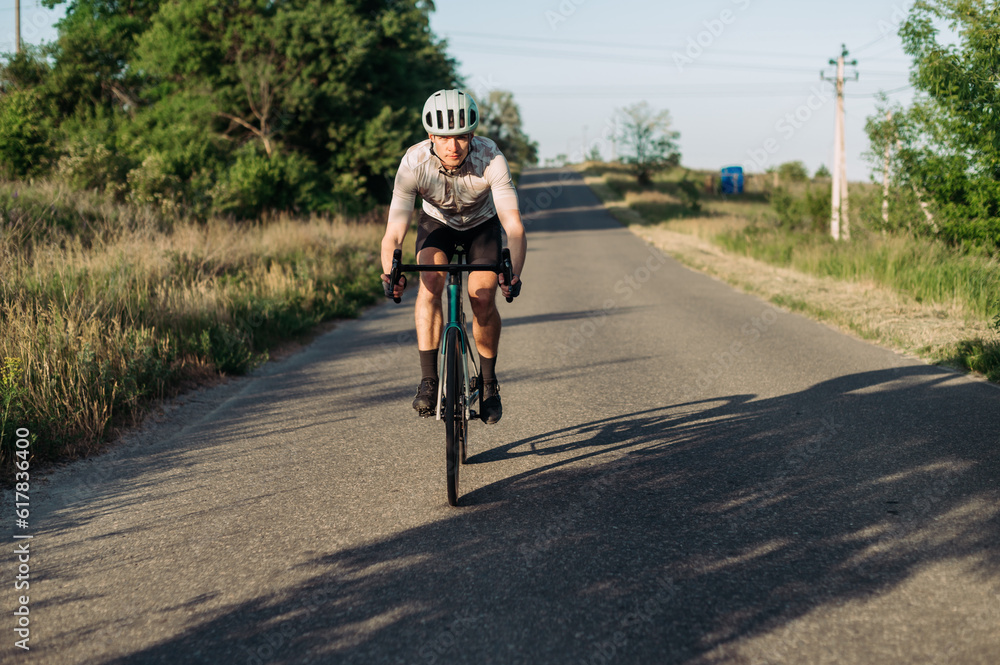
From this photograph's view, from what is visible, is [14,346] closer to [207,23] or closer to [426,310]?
[426,310]

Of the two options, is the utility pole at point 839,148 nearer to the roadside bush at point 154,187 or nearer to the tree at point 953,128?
the tree at point 953,128

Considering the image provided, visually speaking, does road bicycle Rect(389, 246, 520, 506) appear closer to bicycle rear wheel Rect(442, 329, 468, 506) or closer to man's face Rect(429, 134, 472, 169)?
bicycle rear wheel Rect(442, 329, 468, 506)

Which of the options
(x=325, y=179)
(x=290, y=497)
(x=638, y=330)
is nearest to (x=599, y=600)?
(x=290, y=497)

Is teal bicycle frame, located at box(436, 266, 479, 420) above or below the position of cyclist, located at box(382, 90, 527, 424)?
below

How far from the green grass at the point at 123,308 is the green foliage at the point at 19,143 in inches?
278

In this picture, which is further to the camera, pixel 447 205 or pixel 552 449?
pixel 552 449

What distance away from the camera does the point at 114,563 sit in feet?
11.6

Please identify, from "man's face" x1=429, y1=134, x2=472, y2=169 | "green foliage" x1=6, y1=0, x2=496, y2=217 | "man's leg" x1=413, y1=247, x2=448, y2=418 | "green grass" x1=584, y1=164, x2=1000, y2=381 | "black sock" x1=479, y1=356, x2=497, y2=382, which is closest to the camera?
"man's face" x1=429, y1=134, x2=472, y2=169

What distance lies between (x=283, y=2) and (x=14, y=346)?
20809mm

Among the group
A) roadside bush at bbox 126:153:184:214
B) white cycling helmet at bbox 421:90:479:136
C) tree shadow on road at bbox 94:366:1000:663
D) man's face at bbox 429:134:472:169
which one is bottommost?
tree shadow on road at bbox 94:366:1000:663

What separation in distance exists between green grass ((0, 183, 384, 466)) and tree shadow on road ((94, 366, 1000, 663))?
2712mm

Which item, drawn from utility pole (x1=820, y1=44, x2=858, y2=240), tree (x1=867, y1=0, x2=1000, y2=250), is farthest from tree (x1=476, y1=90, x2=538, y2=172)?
tree (x1=867, y1=0, x2=1000, y2=250)

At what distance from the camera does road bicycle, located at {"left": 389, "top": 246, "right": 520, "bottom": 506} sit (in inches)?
160

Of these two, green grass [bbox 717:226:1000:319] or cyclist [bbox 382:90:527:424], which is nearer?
cyclist [bbox 382:90:527:424]
